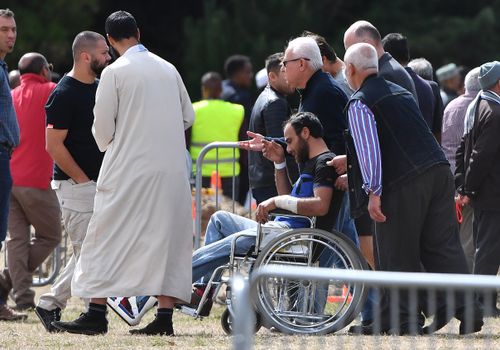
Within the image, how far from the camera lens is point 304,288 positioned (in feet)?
26.8

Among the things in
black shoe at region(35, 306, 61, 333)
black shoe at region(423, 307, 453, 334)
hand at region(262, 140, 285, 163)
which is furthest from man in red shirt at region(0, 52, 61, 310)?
black shoe at region(423, 307, 453, 334)

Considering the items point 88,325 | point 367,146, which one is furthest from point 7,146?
point 367,146

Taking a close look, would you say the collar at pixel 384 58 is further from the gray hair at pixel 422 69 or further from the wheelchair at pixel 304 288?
the gray hair at pixel 422 69

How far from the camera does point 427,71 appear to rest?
10836 mm

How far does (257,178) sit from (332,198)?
2026 mm

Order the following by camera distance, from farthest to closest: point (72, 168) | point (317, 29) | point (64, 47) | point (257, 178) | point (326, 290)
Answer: point (317, 29)
point (64, 47)
point (257, 178)
point (72, 168)
point (326, 290)

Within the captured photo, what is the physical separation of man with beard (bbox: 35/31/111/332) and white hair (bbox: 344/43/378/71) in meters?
1.87

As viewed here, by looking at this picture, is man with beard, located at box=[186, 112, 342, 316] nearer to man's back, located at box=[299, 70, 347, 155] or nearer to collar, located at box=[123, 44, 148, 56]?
man's back, located at box=[299, 70, 347, 155]

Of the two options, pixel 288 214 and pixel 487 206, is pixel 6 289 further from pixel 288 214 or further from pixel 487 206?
pixel 487 206

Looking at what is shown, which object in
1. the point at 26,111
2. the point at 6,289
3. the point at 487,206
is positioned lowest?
the point at 6,289

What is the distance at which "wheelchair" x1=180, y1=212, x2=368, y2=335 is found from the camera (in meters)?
8.07

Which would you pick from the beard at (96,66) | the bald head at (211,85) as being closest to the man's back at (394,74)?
the beard at (96,66)

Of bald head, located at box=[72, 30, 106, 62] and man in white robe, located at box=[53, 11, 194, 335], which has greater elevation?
bald head, located at box=[72, 30, 106, 62]

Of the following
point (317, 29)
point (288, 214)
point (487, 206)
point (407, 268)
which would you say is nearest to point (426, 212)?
point (407, 268)
